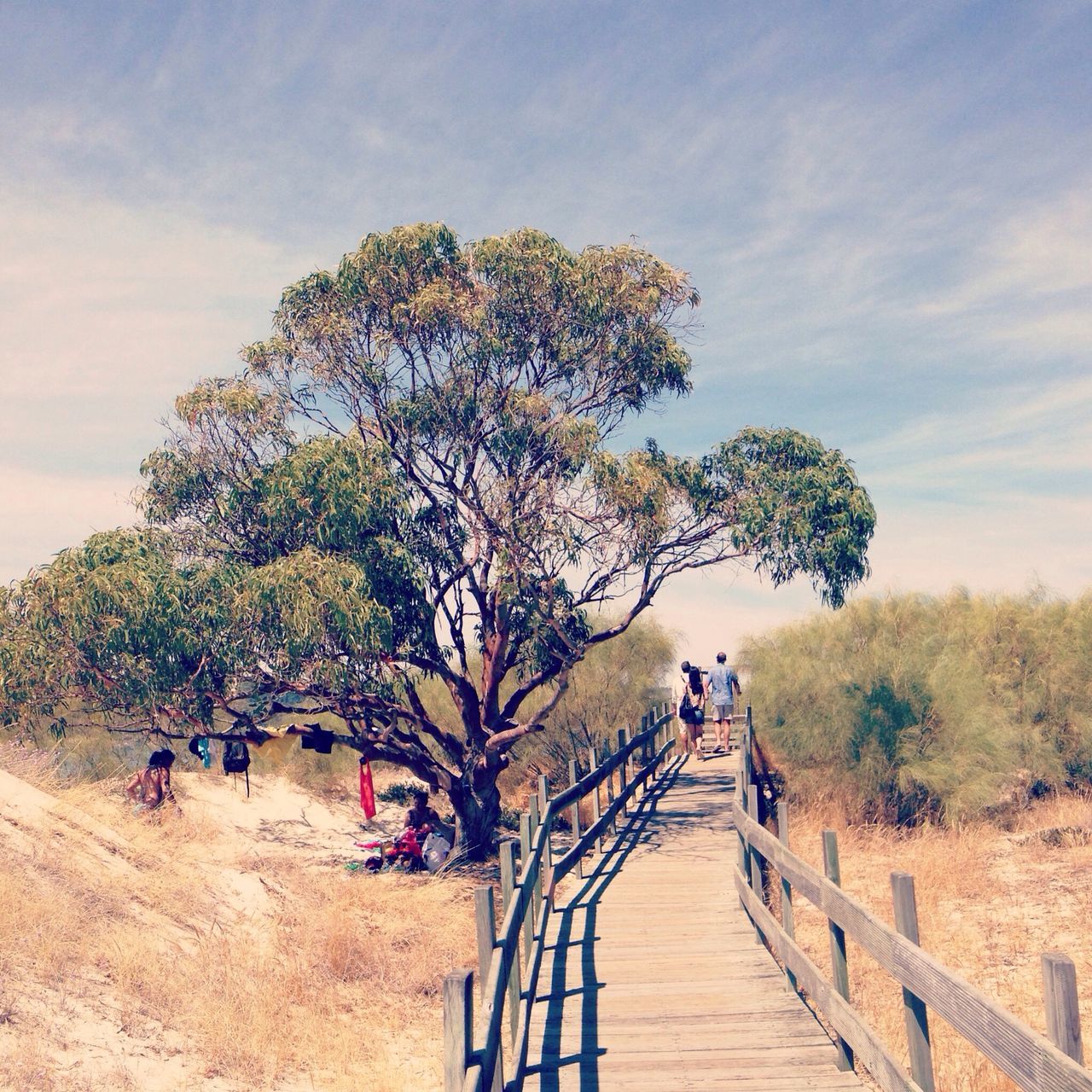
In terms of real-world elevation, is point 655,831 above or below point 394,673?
below

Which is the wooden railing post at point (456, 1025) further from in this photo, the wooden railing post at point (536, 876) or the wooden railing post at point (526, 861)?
the wooden railing post at point (536, 876)

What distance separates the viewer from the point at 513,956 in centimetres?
597

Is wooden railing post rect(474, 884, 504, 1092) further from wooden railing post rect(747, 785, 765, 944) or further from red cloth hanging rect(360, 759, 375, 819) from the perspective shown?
red cloth hanging rect(360, 759, 375, 819)

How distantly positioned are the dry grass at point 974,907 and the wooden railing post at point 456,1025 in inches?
170

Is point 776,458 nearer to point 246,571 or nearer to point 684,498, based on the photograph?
point 684,498

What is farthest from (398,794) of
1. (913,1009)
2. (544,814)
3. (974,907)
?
(913,1009)

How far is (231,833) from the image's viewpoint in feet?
60.7

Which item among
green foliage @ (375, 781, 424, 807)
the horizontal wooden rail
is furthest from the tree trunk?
the horizontal wooden rail

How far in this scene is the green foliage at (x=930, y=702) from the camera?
60.6ft

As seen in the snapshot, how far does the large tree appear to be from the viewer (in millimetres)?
14438

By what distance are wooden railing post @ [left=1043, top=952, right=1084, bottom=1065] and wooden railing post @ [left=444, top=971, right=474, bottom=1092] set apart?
1.91m

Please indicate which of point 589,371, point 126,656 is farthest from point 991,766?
point 126,656

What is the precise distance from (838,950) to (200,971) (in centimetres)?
576

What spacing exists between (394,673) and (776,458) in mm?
6989
